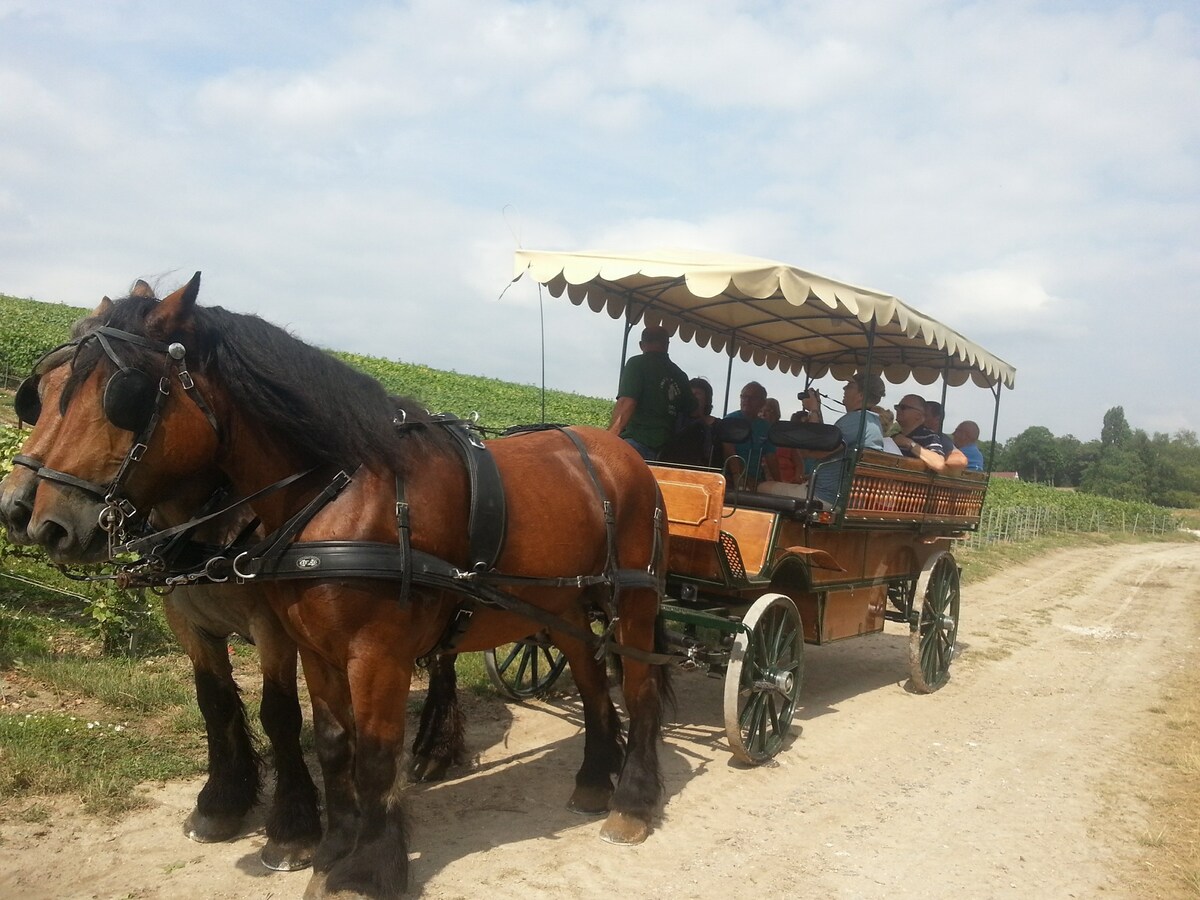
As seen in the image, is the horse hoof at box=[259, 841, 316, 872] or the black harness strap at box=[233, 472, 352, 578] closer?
the black harness strap at box=[233, 472, 352, 578]

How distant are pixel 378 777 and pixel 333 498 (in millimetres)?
968

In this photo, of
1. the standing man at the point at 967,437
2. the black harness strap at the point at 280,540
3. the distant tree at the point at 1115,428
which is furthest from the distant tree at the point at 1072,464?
the black harness strap at the point at 280,540

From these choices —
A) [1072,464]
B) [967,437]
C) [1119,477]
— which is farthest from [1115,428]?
[967,437]

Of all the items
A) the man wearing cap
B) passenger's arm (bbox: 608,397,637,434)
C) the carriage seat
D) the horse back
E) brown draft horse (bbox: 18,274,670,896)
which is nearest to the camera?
brown draft horse (bbox: 18,274,670,896)

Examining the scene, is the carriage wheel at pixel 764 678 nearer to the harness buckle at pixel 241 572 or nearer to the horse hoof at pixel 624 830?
the horse hoof at pixel 624 830

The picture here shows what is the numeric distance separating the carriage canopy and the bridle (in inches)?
99.3

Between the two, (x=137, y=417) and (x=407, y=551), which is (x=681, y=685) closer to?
(x=407, y=551)

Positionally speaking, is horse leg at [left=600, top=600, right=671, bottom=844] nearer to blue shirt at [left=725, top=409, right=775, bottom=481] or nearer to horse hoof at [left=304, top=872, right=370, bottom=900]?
horse hoof at [left=304, top=872, right=370, bottom=900]

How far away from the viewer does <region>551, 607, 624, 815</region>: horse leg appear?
4.33 meters

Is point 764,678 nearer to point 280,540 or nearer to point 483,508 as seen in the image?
point 483,508

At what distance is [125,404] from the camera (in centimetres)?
262

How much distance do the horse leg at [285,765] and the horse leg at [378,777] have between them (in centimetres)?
48

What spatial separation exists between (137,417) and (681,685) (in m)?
5.01

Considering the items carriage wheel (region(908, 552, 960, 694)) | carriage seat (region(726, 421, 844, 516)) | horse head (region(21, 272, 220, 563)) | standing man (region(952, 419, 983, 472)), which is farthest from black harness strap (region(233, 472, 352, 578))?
standing man (region(952, 419, 983, 472))
